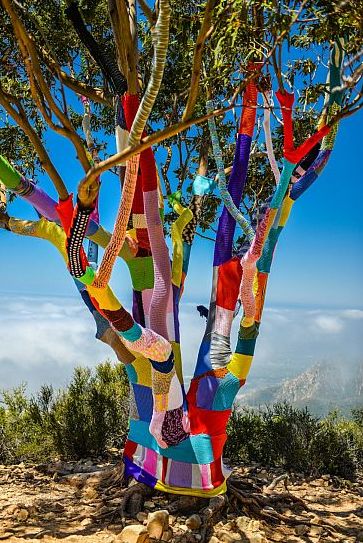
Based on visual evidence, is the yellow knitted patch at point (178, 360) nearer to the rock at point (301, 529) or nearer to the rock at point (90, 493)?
the rock at point (90, 493)

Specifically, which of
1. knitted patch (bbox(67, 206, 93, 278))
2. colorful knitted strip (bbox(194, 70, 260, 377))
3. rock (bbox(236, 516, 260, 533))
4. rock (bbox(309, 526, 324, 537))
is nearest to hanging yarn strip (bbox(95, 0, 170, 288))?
knitted patch (bbox(67, 206, 93, 278))

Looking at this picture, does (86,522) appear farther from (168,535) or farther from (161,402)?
(161,402)

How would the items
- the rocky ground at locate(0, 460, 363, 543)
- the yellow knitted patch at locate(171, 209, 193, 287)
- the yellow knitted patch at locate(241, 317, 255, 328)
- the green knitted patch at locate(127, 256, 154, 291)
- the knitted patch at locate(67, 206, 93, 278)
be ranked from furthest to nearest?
the yellow knitted patch at locate(171, 209, 193, 287), the green knitted patch at locate(127, 256, 154, 291), the yellow knitted patch at locate(241, 317, 255, 328), the rocky ground at locate(0, 460, 363, 543), the knitted patch at locate(67, 206, 93, 278)

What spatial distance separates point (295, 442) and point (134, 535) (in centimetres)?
493

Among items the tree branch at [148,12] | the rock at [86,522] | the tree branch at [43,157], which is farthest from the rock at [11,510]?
the tree branch at [148,12]

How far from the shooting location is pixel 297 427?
31.2ft

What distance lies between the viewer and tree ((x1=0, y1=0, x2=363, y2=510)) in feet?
15.6

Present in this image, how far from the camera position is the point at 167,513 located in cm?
531

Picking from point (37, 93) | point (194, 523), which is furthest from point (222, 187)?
point (194, 523)

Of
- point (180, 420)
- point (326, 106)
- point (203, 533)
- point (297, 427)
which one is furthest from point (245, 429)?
point (326, 106)

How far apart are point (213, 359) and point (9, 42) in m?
5.15

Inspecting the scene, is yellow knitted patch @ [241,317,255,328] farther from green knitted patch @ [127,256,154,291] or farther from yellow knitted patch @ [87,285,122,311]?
yellow knitted patch @ [87,285,122,311]

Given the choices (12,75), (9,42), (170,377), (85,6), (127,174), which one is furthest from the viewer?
(12,75)

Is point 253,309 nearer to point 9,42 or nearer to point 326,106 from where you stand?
point 326,106
